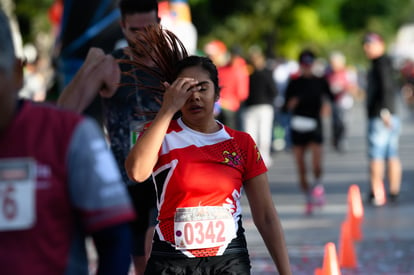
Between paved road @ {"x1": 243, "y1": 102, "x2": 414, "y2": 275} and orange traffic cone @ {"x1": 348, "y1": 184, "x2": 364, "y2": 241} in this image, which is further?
orange traffic cone @ {"x1": 348, "y1": 184, "x2": 364, "y2": 241}

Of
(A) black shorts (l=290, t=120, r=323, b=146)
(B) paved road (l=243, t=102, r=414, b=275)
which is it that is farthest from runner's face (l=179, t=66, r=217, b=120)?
(A) black shorts (l=290, t=120, r=323, b=146)

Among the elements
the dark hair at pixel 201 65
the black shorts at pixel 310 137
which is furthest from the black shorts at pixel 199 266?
the black shorts at pixel 310 137

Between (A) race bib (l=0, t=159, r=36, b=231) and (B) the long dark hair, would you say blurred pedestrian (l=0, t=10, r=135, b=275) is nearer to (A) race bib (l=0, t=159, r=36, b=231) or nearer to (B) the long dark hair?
(A) race bib (l=0, t=159, r=36, b=231)

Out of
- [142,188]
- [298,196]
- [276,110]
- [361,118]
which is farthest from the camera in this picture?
[361,118]

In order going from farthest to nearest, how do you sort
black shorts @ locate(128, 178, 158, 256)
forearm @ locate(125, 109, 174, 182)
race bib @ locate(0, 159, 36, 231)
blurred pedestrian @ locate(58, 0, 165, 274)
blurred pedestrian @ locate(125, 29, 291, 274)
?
black shorts @ locate(128, 178, 158, 256) < blurred pedestrian @ locate(58, 0, 165, 274) < blurred pedestrian @ locate(125, 29, 291, 274) < forearm @ locate(125, 109, 174, 182) < race bib @ locate(0, 159, 36, 231)

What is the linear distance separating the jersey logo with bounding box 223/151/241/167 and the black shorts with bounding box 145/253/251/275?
0.39 metres

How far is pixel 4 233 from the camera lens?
110 inches

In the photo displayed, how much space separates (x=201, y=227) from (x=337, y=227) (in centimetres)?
706

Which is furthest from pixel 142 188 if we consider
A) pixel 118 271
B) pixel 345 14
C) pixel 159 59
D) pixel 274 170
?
pixel 345 14

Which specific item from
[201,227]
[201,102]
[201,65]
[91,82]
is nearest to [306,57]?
[91,82]

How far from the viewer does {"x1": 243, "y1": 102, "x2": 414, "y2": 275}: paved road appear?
9.26m

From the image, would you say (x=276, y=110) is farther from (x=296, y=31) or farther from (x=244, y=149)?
(x=296, y=31)

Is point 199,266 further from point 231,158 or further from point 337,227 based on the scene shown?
point 337,227

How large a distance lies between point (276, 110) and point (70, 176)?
20.9 meters
